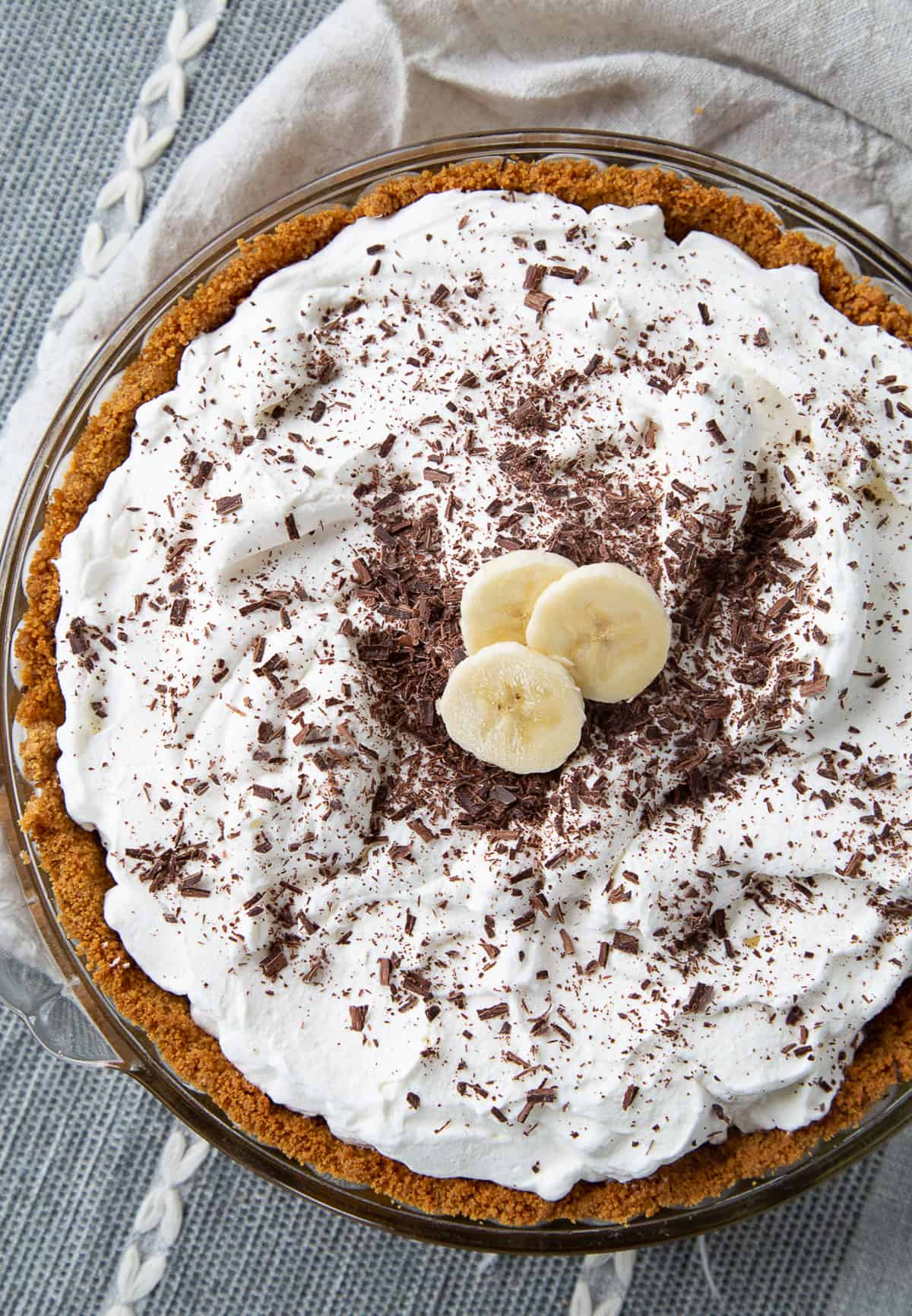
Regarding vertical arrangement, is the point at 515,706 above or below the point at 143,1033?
above

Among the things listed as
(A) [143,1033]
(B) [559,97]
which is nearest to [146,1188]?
(A) [143,1033]

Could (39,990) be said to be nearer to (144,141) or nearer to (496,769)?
(496,769)

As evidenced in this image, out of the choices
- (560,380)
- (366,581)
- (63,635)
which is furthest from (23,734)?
(560,380)

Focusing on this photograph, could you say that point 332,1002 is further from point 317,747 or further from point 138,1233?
point 138,1233

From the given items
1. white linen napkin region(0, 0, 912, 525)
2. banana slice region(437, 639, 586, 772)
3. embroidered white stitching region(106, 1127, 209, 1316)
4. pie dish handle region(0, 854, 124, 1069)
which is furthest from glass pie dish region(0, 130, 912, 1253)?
banana slice region(437, 639, 586, 772)

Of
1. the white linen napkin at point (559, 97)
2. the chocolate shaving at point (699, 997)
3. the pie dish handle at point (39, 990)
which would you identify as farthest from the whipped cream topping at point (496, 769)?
the white linen napkin at point (559, 97)

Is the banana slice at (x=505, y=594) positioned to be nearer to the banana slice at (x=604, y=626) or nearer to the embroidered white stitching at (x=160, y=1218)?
the banana slice at (x=604, y=626)
